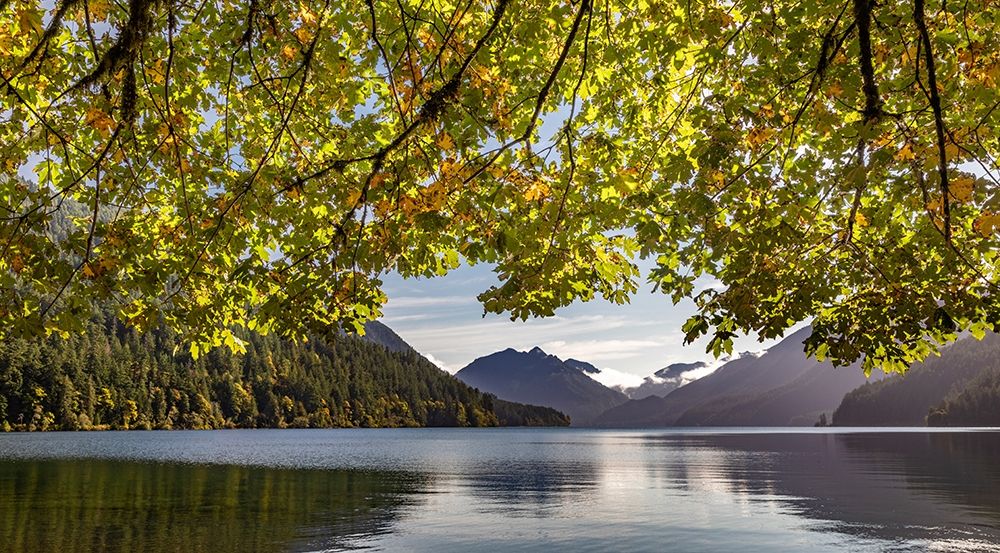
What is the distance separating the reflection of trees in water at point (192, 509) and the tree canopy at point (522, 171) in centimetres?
2102

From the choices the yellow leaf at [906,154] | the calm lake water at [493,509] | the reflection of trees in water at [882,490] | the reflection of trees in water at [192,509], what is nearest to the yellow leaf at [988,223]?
the yellow leaf at [906,154]

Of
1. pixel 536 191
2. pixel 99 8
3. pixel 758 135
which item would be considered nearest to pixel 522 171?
pixel 536 191

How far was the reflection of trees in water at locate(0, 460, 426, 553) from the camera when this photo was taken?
103ft

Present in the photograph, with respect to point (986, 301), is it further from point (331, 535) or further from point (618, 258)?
point (331, 535)

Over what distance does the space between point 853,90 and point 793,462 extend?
89.0 m

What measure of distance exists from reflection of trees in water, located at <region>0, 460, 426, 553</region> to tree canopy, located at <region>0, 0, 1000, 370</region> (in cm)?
2102

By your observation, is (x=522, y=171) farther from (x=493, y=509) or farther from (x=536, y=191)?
(x=493, y=509)

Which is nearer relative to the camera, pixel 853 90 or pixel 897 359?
pixel 853 90

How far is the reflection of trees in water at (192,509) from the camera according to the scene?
31.4 meters

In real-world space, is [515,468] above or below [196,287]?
below

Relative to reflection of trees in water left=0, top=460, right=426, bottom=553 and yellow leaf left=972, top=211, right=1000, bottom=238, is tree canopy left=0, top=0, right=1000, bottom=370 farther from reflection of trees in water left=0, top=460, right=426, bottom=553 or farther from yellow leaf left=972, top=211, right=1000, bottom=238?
reflection of trees in water left=0, top=460, right=426, bottom=553

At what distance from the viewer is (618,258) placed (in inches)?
464

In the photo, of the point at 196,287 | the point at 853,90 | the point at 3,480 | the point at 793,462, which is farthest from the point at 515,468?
the point at 853,90

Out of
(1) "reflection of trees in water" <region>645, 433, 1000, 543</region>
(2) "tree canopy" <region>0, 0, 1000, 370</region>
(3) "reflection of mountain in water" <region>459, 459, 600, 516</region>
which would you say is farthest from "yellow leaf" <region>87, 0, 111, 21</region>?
(1) "reflection of trees in water" <region>645, 433, 1000, 543</region>
